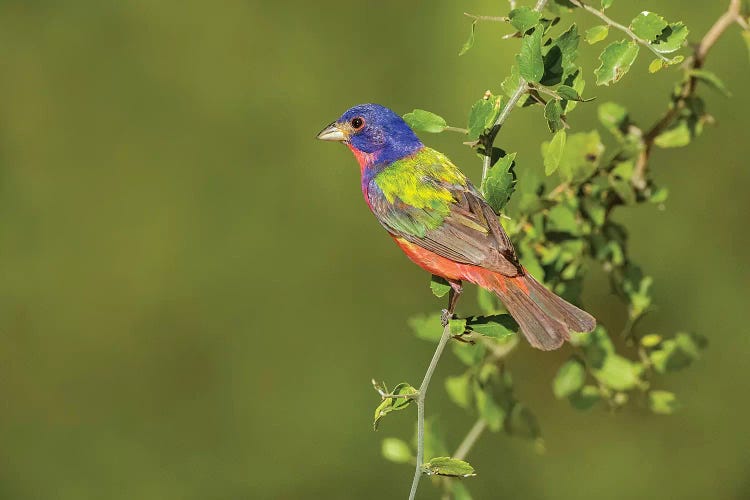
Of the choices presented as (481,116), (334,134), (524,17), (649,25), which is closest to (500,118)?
(481,116)

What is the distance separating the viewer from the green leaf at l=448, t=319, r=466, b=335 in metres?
1.26

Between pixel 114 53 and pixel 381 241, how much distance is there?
1136mm

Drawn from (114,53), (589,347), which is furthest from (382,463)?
(114,53)

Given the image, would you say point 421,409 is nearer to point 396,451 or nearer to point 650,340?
point 396,451

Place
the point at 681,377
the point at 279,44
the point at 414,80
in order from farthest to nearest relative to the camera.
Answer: the point at 279,44 < the point at 414,80 < the point at 681,377

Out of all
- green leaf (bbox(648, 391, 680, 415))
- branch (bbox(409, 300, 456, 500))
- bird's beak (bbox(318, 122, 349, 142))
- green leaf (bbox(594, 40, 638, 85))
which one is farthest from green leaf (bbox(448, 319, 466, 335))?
green leaf (bbox(648, 391, 680, 415))

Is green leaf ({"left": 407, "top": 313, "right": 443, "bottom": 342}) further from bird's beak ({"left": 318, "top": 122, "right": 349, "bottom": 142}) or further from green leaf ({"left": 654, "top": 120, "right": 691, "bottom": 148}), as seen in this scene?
green leaf ({"left": 654, "top": 120, "right": 691, "bottom": 148})

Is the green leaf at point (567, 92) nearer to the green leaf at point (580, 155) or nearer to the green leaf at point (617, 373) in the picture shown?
the green leaf at point (580, 155)

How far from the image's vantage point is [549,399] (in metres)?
3.03

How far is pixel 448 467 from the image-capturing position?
1.19 m

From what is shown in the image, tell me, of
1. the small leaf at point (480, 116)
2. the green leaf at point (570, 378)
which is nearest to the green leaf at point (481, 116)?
the small leaf at point (480, 116)

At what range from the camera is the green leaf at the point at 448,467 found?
117 centimetres

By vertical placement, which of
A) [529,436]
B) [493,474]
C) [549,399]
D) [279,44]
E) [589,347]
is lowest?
[493,474]

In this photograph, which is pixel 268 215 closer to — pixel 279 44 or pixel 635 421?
pixel 279 44
